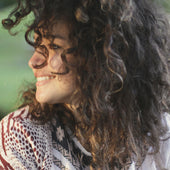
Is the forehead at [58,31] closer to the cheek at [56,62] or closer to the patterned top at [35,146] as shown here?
the cheek at [56,62]

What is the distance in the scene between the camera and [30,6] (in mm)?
1194

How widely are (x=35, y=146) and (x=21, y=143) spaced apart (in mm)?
61

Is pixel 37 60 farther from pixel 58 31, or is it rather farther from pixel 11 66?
pixel 11 66

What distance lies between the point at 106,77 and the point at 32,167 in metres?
0.50

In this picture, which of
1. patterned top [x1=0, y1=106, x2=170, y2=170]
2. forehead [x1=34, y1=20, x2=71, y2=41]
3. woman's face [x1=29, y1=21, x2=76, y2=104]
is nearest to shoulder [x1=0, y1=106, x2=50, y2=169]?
patterned top [x1=0, y1=106, x2=170, y2=170]

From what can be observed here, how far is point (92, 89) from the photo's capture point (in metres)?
1.30

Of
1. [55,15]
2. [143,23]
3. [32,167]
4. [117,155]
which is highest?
[55,15]

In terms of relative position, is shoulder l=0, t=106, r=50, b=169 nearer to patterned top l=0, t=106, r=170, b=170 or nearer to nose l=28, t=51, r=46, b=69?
patterned top l=0, t=106, r=170, b=170

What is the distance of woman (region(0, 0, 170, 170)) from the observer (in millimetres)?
1207

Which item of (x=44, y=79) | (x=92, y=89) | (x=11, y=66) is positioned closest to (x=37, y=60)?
(x=44, y=79)

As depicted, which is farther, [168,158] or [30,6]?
[168,158]

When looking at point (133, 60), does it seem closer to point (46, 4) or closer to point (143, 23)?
point (143, 23)

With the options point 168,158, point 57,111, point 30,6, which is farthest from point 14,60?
point 168,158

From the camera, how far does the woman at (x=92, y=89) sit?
3.96 ft
